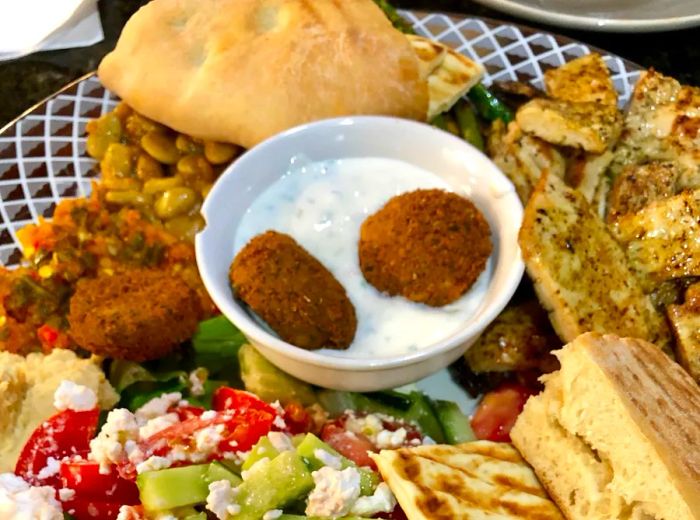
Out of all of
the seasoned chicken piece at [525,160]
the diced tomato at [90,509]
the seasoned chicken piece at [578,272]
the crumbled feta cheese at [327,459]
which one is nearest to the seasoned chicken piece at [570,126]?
the seasoned chicken piece at [525,160]

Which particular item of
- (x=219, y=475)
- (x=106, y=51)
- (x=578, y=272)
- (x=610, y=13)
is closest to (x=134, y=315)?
(x=219, y=475)

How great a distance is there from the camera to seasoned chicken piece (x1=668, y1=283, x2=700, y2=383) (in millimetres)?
2732

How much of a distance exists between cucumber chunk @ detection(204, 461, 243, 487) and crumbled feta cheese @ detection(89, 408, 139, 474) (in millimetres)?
254

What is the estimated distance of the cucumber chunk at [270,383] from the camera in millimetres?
2789

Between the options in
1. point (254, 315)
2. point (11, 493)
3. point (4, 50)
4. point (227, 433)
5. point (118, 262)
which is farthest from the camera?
point (4, 50)

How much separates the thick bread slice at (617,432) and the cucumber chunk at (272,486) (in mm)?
719

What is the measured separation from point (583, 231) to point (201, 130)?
4.81 feet

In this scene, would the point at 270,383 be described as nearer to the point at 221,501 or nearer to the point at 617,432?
the point at 221,501

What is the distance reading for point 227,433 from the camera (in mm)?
2422

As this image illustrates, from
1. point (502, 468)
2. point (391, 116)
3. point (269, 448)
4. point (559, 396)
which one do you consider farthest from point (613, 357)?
point (391, 116)

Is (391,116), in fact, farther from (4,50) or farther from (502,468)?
(4,50)

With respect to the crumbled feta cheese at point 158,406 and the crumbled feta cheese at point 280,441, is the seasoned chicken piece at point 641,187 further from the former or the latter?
the crumbled feta cheese at point 158,406

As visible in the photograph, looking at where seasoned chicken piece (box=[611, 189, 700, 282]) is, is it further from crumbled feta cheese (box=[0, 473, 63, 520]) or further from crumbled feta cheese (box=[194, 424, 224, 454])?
crumbled feta cheese (box=[0, 473, 63, 520])

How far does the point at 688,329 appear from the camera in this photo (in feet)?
9.13
